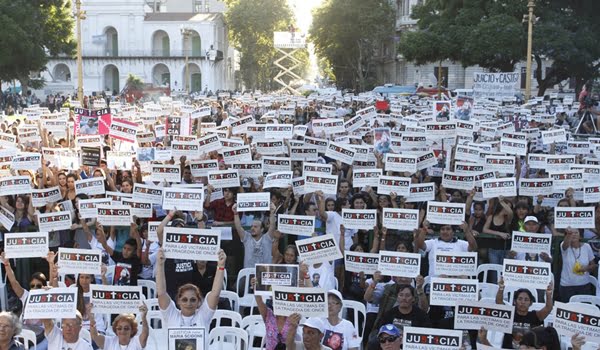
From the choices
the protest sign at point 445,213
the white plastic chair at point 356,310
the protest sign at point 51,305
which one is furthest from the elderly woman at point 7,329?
the protest sign at point 445,213

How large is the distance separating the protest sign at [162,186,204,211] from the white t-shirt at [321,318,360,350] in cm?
319

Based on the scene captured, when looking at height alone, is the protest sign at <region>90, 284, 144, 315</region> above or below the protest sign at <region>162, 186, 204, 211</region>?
below

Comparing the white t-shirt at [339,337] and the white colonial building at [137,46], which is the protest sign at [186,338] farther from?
the white colonial building at [137,46]

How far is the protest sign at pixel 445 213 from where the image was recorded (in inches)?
373

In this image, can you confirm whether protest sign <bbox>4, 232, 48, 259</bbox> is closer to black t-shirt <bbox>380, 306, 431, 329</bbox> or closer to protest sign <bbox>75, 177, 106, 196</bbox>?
protest sign <bbox>75, 177, 106, 196</bbox>

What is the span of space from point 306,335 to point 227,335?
1469 mm

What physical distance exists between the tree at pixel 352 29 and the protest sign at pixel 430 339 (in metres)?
57.4

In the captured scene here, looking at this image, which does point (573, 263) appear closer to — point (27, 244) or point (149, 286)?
point (149, 286)

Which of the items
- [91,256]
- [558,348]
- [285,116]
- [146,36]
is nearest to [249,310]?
[91,256]

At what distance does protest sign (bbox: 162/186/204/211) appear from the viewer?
9.74m

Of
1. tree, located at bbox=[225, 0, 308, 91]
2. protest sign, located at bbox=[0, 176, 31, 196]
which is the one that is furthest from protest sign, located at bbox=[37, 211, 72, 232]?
tree, located at bbox=[225, 0, 308, 91]

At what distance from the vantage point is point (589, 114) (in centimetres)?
2386

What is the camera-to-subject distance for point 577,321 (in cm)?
637

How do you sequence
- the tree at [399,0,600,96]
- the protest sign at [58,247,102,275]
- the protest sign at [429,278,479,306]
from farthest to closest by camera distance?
the tree at [399,0,600,96]
the protest sign at [58,247,102,275]
the protest sign at [429,278,479,306]
